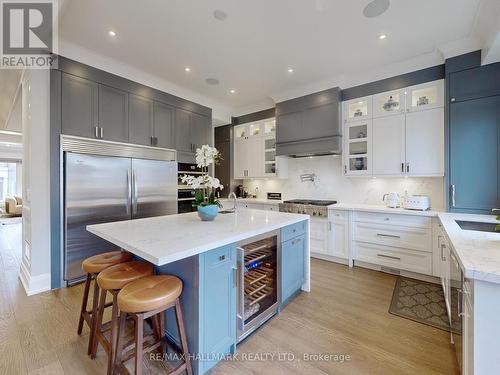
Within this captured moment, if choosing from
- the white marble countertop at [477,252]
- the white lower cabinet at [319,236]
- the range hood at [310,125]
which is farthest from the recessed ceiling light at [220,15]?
the white lower cabinet at [319,236]

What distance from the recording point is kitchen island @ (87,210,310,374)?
4.55 feet

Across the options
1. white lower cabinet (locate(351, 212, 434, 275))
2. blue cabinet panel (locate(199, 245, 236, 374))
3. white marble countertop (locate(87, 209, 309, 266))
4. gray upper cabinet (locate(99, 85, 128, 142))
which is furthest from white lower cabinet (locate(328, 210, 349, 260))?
gray upper cabinet (locate(99, 85, 128, 142))

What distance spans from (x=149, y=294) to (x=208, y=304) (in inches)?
15.0

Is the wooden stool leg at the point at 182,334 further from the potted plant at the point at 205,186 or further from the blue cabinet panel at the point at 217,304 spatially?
the potted plant at the point at 205,186

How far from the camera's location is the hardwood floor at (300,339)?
1.56 meters

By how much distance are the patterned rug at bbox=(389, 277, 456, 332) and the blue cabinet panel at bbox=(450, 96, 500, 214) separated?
1046 millimetres

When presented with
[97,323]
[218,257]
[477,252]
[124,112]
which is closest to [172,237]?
[218,257]

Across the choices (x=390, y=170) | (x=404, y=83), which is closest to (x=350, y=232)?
(x=390, y=170)

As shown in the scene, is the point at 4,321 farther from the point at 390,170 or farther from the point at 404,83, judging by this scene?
the point at 404,83

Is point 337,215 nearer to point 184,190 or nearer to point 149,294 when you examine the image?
point 184,190

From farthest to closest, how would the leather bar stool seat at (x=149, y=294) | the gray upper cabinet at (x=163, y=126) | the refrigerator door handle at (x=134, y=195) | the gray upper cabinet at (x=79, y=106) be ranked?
the gray upper cabinet at (x=163, y=126)
the refrigerator door handle at (x=134, y=195)
the gray upper cabinet at (x=79, y=106)
the leather bar stool seat at (x=149, y=294)

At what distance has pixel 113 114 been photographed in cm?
317

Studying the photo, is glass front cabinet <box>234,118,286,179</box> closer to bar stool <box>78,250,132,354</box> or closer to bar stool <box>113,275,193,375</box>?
bar stool <box>78,250,132,354</box>

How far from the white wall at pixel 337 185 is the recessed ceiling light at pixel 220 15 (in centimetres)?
281
